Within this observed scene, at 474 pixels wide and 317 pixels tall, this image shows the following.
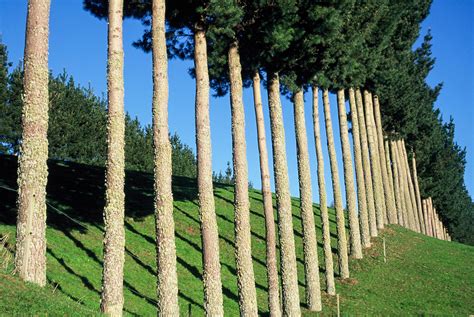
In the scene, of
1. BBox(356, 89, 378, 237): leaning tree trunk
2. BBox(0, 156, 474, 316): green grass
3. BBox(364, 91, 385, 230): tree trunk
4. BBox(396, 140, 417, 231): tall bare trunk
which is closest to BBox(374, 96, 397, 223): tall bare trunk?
BBox(0, 156, 474, 316): green grass

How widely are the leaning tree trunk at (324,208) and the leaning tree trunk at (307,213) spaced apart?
1.53 m

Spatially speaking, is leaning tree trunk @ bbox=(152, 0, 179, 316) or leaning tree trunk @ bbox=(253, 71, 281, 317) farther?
leaning tree trunk @ bbox=(253, 71, 281, 317)

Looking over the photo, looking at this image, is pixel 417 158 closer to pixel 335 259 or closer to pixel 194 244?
pixel 335 259

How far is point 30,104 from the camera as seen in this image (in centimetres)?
Answer: 1222

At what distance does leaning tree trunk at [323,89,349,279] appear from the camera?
26.1 metres

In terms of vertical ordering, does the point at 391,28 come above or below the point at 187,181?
above

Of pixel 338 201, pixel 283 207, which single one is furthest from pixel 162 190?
pixel 338 201

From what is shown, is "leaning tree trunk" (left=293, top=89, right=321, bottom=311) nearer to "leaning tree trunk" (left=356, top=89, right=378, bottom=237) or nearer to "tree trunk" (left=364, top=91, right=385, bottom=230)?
"leaning tree trunk" (left=356, top=89, right=378, bottom=237)

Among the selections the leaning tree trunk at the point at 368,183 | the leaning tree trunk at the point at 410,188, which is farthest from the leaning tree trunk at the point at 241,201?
the leaning tree trunk at the point at 410,188

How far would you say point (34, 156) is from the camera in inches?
476

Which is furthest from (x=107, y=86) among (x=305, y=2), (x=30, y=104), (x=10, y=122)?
(x=10, y=122)

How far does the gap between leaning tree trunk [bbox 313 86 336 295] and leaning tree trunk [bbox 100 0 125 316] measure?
42.8ft

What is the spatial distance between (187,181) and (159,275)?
89.9 feet

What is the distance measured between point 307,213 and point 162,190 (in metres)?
9.48
